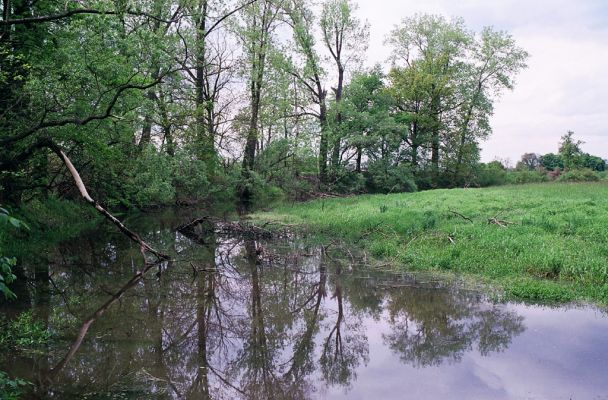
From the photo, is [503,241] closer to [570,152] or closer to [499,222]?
[499,222]

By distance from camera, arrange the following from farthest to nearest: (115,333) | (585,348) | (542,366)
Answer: (115,333) < (585,348) < (542,366)

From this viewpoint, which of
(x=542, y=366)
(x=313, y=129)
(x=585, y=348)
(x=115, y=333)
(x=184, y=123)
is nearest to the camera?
(x=542, y=366)

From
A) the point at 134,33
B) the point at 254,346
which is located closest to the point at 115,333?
the point at 254,346

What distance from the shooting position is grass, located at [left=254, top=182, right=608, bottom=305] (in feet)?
31.3

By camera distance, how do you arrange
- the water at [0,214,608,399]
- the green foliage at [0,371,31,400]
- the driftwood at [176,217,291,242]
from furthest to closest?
the driftwood at [176,217,291,242]
the water at [0,214,608,399]
the green foliage at [0,371,31,400]

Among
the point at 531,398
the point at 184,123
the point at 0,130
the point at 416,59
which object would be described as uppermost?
the point at 416,59

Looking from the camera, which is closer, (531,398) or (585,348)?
(531,398)

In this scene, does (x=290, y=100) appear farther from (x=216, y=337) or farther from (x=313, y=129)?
(x=216, y=337)

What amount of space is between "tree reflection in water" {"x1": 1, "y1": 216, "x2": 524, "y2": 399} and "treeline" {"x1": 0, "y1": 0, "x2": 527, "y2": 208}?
3.36 meters

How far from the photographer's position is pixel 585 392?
18.1 ft

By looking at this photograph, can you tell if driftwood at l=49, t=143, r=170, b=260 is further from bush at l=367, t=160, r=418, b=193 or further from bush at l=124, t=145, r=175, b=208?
bush at l=367, t=160, r=418, b=193

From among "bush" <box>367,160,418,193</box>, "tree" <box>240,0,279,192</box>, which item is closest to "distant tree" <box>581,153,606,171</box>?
"bush" <box>367,160,418,193</box>

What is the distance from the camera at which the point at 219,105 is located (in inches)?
1284

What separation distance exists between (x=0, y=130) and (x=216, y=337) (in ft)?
28.2
